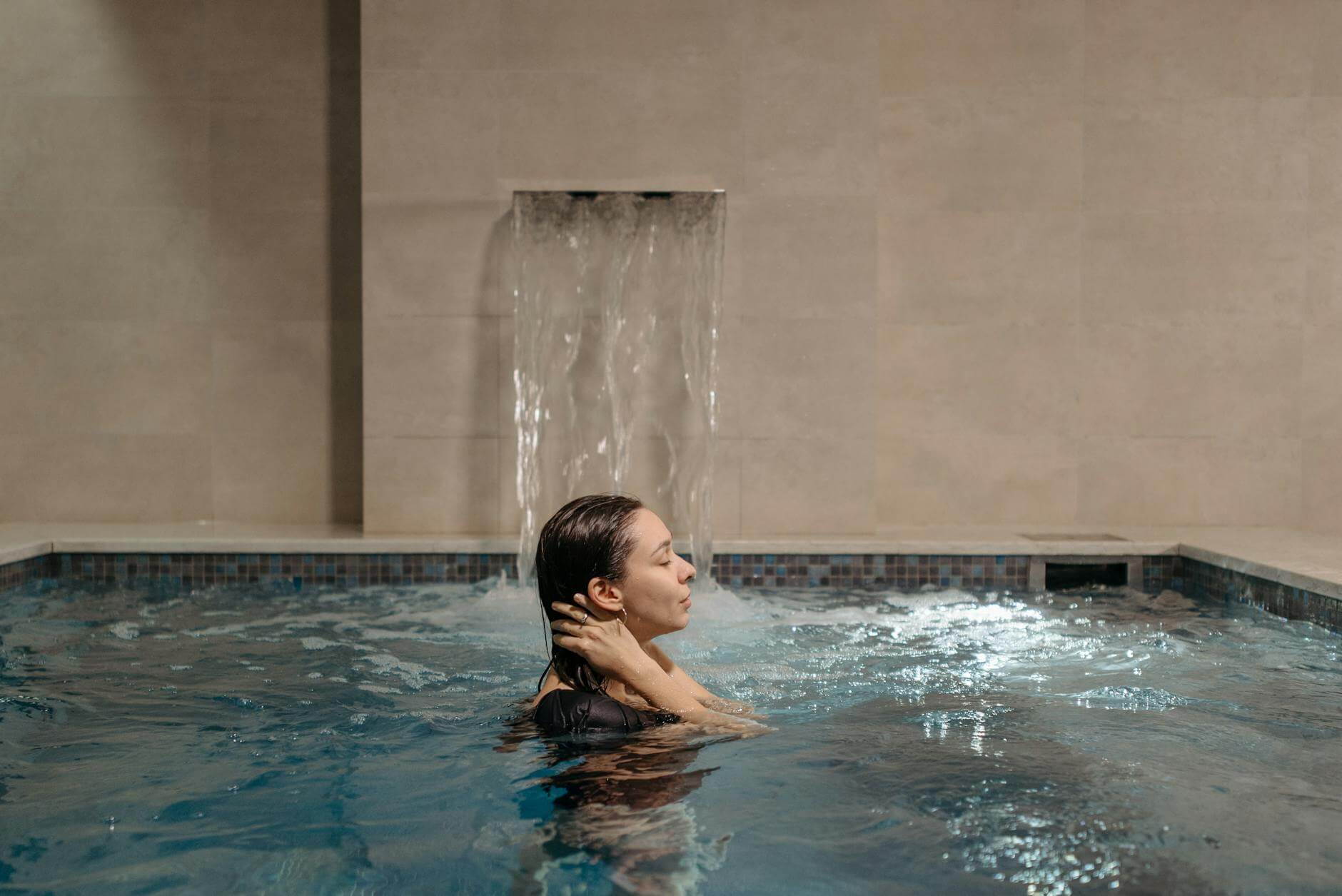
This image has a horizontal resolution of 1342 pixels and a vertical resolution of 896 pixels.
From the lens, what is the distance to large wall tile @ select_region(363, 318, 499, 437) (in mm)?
5301

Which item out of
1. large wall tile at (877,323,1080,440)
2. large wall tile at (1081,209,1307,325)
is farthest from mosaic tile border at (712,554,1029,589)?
large wall tile at (1081,209,1307,325)

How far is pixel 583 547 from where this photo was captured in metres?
1.91

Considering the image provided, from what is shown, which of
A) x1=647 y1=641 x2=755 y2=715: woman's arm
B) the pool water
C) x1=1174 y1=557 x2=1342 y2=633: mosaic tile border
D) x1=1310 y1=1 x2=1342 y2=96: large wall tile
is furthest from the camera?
x1=1310 y1=1 x2=1342 y2=96: large wall tile

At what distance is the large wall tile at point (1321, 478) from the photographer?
5777 mm

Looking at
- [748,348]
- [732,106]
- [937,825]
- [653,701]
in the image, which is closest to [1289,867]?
[937,825]

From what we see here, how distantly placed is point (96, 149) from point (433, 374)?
2.18 meters

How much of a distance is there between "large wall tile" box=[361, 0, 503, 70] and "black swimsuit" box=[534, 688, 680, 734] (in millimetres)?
3973

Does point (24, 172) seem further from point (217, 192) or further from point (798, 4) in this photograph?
point (798, 4)

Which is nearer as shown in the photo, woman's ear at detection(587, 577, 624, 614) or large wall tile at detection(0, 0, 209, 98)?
woman's ear at detection(587, 577, 624, 614)

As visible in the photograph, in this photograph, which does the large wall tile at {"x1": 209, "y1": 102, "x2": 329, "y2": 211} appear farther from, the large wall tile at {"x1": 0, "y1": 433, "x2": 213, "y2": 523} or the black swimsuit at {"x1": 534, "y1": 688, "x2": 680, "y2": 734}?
the black swimsuit at {"x1": 534, "y1": 688, "x2": 680, "y2": 734}

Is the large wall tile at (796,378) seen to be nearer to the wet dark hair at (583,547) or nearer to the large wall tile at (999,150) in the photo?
the large wall tile at (999,150)

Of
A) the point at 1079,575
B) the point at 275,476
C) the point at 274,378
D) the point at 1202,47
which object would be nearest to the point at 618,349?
the point at 274,378

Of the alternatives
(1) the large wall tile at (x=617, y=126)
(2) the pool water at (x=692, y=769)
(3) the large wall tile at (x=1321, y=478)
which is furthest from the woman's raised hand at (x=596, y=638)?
(3) the large wall tile at (x=1321, y=478)

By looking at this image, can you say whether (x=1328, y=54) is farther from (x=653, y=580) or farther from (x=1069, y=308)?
(x=653, y=580)
